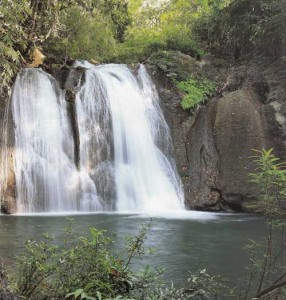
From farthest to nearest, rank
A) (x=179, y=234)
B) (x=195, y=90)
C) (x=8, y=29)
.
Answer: (x=195, y=90) < (x=8, y=29) < (x=179, y=234)

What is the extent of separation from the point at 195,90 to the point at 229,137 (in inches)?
98.2

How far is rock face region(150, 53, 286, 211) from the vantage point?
1206 centimetres

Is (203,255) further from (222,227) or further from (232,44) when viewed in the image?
(232,44)

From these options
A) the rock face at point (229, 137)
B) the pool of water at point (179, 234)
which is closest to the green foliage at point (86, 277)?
the pool of water at point (179, 234)

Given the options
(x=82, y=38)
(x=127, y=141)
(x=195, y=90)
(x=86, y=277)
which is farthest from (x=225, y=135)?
(x=86, y=277)

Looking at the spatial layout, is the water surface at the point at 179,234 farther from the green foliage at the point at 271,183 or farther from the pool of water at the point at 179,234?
the green foliage at the point at 271,183

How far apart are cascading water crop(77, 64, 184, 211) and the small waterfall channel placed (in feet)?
0.10

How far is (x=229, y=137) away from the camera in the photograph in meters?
12.4

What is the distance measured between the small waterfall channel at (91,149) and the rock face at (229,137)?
504 millimetres

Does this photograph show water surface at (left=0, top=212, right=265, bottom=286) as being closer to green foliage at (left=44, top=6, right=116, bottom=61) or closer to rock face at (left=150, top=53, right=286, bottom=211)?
rock face at (left=150, top=53, right=286, bottom=211)

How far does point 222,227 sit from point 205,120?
5042mm

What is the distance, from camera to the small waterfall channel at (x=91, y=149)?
11828mm

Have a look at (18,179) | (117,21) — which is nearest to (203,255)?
(18,179)

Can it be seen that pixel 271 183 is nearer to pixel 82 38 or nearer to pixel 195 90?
pixel 195 90
